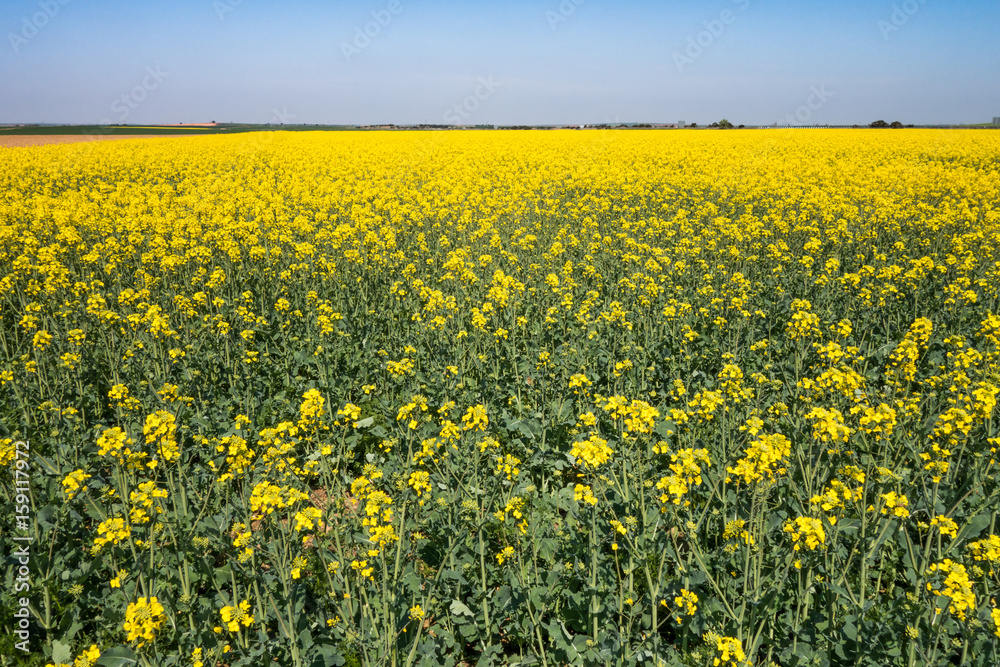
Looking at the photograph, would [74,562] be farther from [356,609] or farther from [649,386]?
[649,386]

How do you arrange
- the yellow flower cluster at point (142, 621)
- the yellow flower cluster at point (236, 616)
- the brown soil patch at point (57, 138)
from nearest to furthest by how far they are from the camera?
the yellow flower cluster at point (142, 621) → the yellow flower cluster at point (236, 616) → the brown soil patch at point (57, 138)

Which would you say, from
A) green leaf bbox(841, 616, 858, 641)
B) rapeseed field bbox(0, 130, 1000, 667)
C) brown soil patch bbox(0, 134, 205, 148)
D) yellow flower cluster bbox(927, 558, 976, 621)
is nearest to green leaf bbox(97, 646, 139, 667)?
rapeseed field bbox(0, 130, 1000, 667)

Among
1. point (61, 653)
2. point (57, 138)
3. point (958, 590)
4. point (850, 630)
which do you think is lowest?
point (61, 653)

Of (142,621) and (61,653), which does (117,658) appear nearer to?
(61,653)

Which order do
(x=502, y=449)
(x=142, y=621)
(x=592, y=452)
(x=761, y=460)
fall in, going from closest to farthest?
(x=142, y=621), (x=761, y=460), (x=592, y=452), (x=502, y=449)

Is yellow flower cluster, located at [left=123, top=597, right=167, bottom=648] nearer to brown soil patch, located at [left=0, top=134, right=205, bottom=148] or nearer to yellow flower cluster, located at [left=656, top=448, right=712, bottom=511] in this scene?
yellow flower cluster, located at [left=656, top=448, right=712, bottom=511]

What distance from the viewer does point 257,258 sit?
999 cm

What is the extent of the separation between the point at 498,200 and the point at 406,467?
502 inches

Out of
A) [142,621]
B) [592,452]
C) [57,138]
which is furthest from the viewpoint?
[57,138]

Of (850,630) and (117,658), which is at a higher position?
(850,630)

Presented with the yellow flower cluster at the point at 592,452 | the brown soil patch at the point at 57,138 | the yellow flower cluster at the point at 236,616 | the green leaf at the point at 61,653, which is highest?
the brown soil patch at the point at 57,138

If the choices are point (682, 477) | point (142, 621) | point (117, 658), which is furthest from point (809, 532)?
point (117, 658)

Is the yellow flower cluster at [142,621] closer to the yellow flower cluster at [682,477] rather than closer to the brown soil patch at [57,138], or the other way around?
the yellow flower cluster at [682,477]

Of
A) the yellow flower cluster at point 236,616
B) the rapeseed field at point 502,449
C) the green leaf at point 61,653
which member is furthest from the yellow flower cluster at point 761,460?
the green leaf at point 61,653
